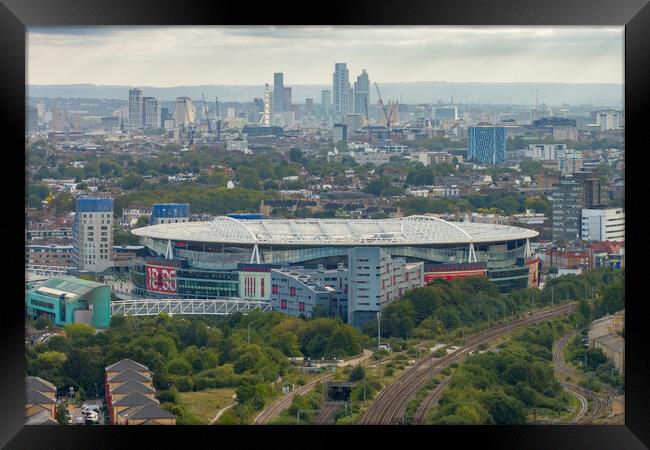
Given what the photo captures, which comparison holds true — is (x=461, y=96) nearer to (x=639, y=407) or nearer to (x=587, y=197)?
(x=587, y=197)

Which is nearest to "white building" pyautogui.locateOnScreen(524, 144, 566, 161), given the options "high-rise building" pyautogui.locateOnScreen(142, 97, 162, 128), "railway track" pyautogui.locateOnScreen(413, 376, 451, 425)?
"high-rise building" pyautogui.locateOnScreen(142, 97, 162, 128)

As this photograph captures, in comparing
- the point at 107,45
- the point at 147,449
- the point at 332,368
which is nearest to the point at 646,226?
the point at 147,449

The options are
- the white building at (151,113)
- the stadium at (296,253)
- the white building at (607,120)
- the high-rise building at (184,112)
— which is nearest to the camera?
the stadium at (296,253)

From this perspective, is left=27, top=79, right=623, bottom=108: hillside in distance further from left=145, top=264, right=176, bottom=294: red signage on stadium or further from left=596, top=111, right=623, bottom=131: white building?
left=145, top=264, right=176, bottom=294: red signage on stadium

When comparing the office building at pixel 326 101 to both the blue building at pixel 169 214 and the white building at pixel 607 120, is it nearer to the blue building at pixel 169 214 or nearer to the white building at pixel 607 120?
the white building at pixel 607 120

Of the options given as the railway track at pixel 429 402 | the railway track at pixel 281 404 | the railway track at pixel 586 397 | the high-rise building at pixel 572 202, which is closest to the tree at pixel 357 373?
the railway track at pixel 281 404

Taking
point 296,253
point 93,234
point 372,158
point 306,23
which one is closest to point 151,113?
point 372,158
